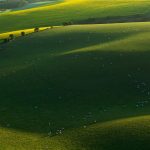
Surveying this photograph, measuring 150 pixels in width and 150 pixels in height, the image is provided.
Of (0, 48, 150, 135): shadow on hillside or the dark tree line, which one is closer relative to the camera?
(0, 48, 150, 135): shadow on hillside

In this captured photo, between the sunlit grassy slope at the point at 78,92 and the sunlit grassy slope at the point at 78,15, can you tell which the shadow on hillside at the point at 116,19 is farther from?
the sunlit grassy slope at the point at 78,92

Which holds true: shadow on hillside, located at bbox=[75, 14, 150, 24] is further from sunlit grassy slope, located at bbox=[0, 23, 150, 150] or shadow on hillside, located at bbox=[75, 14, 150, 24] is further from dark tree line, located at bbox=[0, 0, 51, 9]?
dark tree line, located at bbox=[0, 0, 51, 9]

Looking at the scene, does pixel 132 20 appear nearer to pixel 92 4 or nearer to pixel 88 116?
pixel 92 4

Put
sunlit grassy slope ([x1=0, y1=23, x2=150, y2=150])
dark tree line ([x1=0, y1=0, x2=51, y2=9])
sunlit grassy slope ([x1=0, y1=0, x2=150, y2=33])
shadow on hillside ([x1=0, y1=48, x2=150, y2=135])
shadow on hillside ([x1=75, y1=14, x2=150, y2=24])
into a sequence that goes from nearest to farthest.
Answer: sunlit grassy slope ([x1=0, y1=23, x2=150, y2=150]), shadow on hillside ([x1=0, y1=48, x2=150, y2=135]), shadow on hillside ([x1=75, y1=14, x2=150, y2=24]), sunlit grassy slope ([x1=0, y1=0, x2=150, y2=33]), dark tree line ([x1=0, y1=0, x2=51, y2=9])

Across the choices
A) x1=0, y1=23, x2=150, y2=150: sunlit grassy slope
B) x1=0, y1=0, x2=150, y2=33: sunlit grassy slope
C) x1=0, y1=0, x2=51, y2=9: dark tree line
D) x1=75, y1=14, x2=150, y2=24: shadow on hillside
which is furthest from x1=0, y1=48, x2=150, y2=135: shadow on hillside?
x1=0, y1=0, x2=51, y2=9: dark tree line

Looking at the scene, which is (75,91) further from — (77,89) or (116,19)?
(116,19)

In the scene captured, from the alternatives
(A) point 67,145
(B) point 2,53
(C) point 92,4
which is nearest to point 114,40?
(B) point 2,53

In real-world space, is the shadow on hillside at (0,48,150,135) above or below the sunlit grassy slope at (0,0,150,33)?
above

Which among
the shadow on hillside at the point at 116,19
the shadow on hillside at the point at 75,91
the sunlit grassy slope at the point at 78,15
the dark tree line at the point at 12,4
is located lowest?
the dark tree line at the point at 12,4

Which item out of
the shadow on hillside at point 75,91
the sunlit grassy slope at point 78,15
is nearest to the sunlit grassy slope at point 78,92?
the shadow on hillside at point 75,91
